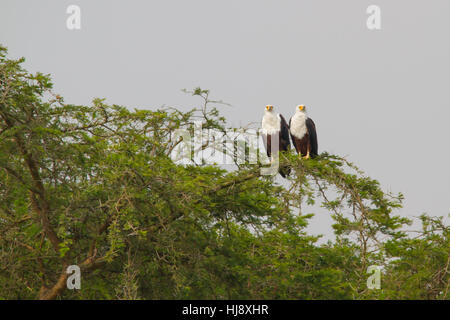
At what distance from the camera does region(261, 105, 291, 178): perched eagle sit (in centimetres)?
1086

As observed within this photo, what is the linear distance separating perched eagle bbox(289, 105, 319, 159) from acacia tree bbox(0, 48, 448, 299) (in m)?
2.57

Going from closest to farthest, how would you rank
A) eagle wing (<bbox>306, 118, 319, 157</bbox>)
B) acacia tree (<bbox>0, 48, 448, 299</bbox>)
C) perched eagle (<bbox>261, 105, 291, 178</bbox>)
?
1. acacia tree (<bbox>0, 48, 448, 299</bbox>)
2. eagle wing (<bbox>306, 118, 319, 157</bbox>)
3. perched eagle (<bbox>261, 105, 291, 178</bbox>)

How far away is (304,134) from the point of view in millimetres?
10602

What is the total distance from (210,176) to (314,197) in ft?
4.94

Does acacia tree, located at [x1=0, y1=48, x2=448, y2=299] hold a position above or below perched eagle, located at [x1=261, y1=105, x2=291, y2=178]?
below

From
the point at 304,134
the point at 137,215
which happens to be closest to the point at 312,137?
the point at 304,134

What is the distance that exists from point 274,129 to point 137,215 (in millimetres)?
4723

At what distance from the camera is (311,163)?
7.10 metres

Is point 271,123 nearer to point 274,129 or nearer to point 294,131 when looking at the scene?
point 274,129

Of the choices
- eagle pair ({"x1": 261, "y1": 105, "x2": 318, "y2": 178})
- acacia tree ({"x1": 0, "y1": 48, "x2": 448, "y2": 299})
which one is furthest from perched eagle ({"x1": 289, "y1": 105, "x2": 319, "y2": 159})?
acacia tree ({"x1": 0, "y1": 48, "x2": 448, "y2": 299})

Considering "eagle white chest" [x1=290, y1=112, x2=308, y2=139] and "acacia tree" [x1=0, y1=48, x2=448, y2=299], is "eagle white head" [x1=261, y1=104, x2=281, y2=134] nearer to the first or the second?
"eagle white chest" [x1=290, y1=112, x2=308, y2=139]

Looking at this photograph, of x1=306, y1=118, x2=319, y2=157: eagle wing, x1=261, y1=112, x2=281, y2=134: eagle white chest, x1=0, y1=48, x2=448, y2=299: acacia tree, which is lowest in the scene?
x1=0, y1=48, x2=448, y2=299: acacia tree
